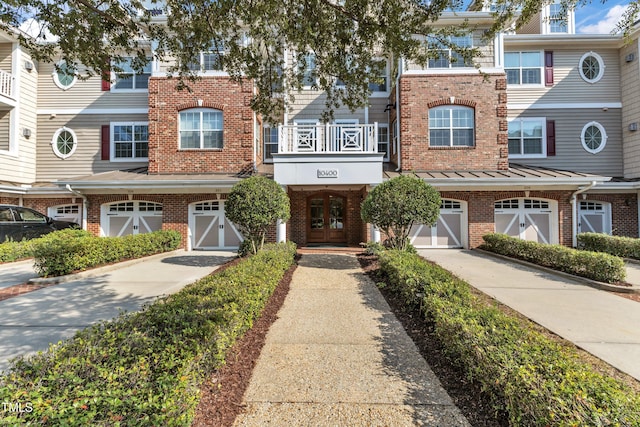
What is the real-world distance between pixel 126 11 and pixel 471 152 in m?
12.4

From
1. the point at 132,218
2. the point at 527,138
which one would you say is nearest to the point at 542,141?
the point at 527,138

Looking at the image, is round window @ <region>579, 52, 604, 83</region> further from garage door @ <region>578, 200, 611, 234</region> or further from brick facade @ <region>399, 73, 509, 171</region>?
garage door @ <region>578, 200, 611, 234</region>

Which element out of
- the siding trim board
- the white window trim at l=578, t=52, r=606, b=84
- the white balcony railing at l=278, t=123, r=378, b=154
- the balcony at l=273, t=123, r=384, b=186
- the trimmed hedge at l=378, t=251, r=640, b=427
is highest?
the white window trim at l=578, t=52, r=606, b=84

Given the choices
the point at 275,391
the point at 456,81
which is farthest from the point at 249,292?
the point at 456,81

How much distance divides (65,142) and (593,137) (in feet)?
80.7

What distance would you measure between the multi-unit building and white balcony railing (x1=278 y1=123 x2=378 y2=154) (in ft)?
0.19

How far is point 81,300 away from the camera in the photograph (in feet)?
18.4

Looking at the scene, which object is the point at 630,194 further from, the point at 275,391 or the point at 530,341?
the point at 275,391

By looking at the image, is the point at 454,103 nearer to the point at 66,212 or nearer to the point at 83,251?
the point at 83,251

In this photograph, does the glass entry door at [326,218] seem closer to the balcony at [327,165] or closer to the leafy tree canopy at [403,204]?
the balcony at [327,165]

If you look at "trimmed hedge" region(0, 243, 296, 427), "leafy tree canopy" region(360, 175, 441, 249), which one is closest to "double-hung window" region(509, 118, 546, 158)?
"leafy tree canopy" region(360, 175, 441, 249)

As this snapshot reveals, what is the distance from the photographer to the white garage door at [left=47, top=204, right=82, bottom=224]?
13.6 metres

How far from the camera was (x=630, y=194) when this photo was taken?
13391 mm

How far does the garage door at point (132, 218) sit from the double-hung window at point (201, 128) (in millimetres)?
2963
